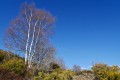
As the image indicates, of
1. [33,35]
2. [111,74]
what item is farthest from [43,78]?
[33,35]

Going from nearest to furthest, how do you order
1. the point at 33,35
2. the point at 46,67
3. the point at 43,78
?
1. the point at 43,78
2. the point at 33,35
3. the point at 46,67

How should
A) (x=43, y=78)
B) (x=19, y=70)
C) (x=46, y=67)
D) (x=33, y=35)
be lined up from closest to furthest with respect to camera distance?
(x=43, y=78)
(x=19, y=70)
(x=33, y=35)
(x=46, y=67)

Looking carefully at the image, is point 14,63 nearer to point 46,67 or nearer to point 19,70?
point 19,70

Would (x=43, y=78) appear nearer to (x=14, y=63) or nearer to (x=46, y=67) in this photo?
(x=14, y=63)

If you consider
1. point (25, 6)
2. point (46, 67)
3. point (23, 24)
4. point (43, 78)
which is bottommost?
point (43, 78)

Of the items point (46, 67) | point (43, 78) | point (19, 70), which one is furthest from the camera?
point (46, 67)

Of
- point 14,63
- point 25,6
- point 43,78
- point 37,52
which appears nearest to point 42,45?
point 37,52

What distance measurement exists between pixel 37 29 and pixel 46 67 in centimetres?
450

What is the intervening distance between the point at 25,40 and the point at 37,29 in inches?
70.5

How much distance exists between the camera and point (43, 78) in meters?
15.3

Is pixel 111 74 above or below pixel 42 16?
below

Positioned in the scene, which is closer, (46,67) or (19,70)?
(19,70)

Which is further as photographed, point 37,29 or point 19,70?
point 37,29

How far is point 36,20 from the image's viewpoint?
86.8 ft
